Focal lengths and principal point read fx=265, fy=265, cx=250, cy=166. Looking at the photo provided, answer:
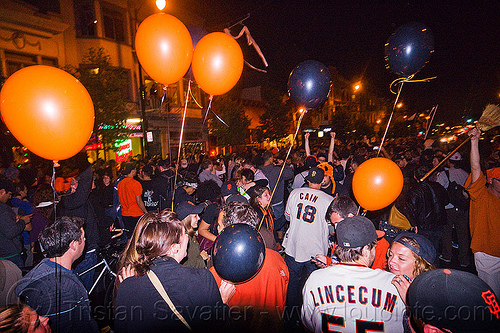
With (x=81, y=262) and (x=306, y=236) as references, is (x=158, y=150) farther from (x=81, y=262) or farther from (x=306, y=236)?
(x=306, y=236)

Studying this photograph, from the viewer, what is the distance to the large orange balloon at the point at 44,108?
256 cm

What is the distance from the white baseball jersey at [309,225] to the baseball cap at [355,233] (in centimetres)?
174

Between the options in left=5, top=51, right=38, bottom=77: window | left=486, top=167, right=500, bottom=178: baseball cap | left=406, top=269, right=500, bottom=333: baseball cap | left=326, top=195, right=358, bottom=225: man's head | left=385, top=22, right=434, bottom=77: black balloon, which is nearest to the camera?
left=406, top=269, right=500, bottom=333: baseball cap

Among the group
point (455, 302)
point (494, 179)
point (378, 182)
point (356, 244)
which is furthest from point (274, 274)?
point (494, 179)

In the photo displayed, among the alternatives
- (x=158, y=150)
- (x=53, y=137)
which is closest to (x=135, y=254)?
(x=53, y=137)

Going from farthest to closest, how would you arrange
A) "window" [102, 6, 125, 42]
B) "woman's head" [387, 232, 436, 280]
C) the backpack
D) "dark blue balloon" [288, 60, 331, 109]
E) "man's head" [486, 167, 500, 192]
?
"window" [102, 6, 125, 42], the backpack, "dark blue balloon" [288, 60, 331, 109], "man's head" [486, 167, 500, 192], "woman's head" [387, 232, 436, 280]

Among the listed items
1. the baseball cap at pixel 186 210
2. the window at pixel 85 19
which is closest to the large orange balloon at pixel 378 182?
the baseball cap at pixel 186 210

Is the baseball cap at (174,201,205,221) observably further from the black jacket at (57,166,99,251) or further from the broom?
the broom

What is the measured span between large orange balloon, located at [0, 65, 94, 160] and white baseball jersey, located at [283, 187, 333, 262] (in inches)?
129

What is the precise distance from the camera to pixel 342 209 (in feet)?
11.9

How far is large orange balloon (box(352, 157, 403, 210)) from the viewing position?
11.3 feet

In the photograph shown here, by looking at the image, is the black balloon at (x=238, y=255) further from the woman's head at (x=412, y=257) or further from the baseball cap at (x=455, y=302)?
the woman's head at (x=412, y=257)

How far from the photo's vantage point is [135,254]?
2182mm

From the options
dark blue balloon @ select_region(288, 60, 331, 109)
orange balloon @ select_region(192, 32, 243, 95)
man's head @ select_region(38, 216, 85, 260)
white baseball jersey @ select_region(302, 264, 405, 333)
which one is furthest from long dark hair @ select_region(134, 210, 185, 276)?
dark blue balloon @ select_region(288, 60, 331, 109)
